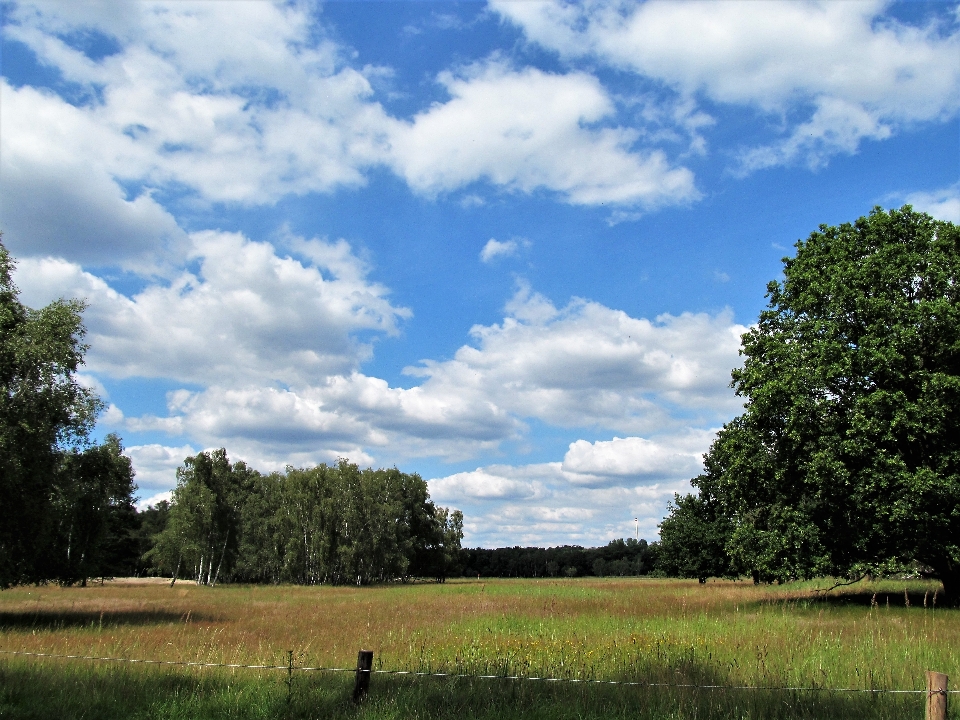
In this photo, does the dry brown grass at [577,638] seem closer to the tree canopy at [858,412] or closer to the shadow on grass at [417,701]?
the shadow on grass at [417,701]

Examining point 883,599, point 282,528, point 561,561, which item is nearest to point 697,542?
point 883,599

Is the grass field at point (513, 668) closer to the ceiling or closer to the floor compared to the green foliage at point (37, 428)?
closer to the floor

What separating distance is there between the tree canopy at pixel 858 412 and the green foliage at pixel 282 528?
56.7 meters

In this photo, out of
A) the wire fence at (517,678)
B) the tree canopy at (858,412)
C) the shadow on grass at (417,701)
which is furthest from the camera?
the tree canopy at (858,412)

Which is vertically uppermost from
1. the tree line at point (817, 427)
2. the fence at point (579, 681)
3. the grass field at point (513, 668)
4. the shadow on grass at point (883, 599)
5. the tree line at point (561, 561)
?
the tree line at point (817, 427)

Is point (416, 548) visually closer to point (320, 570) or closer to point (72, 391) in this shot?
point (320, 570)

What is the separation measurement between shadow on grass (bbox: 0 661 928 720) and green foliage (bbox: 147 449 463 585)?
65470 mm

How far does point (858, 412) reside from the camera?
21609mm

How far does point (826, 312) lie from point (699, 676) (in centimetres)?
1803

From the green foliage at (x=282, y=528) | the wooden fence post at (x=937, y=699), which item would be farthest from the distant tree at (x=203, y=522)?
the wooden fence post at (x=937, y=699)

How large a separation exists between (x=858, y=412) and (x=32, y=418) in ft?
89.5

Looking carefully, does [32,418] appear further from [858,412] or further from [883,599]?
[883,599]

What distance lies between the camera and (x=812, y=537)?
75.0 feet

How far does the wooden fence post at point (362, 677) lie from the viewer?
8.72 m
